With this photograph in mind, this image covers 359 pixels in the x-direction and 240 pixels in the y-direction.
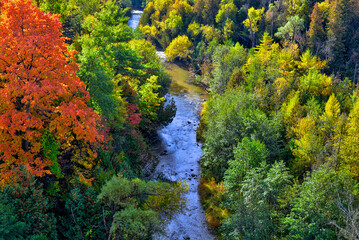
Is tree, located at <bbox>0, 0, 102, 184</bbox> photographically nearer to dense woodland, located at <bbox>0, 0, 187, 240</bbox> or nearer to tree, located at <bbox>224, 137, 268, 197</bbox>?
dense woodland, located at <bbox>0, 0, 187, 240</bbox>

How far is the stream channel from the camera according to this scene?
99.8ft

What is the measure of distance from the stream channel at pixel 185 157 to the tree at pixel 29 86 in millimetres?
10633

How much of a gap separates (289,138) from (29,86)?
93.6 ft

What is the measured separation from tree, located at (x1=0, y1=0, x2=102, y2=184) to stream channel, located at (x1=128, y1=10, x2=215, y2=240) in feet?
34.9

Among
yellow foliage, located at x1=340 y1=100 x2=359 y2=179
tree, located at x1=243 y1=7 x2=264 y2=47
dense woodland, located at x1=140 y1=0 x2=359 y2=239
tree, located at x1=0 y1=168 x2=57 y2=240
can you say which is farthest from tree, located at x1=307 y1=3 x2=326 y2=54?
tree, located at x1=0 y1=168 x2=57 y2=240

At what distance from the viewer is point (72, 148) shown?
24344mm

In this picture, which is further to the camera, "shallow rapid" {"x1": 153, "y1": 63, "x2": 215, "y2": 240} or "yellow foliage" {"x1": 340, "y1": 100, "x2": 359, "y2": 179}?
"shallow rapid" {"x1": 153, "y1": 63, "x2": 215, "y2": 240}

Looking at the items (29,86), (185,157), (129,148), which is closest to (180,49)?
(185,157)

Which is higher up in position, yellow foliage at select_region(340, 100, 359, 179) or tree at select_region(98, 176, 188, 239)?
yellow foliage at select_region(340, 100, 359, 179)

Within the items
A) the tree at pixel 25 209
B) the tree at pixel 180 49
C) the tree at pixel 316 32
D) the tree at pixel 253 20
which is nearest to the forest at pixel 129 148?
the tree at pixel 25 209

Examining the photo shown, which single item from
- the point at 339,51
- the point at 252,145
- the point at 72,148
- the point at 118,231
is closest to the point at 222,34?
the point at 339,51

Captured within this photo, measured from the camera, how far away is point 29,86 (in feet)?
57.5

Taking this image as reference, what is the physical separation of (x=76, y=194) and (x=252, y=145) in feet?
57.7

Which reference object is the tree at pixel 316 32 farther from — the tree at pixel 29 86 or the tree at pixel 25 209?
the tree at pixel 25 209
